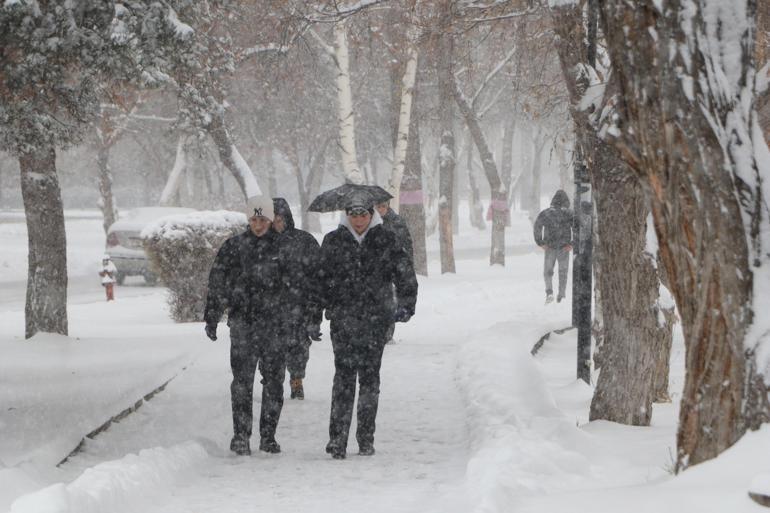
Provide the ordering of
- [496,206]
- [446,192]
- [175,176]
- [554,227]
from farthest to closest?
[175,176] < [496,206] < [446,192] < [554,227]

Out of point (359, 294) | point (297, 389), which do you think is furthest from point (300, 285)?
point (297, 389)

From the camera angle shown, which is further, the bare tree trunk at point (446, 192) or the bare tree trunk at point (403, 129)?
the bare tree trunk at point (446, 192)

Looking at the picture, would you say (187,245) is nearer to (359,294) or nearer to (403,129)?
(403,129)

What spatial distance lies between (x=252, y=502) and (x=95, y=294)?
1933 cm

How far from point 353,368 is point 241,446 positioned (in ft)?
3.60

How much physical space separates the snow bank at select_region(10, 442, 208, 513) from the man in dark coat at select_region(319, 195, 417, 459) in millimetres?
1145

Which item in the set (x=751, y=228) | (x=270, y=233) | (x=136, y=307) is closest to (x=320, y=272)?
(x=270, y=233)

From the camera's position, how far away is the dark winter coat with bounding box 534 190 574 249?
1747 centimetres

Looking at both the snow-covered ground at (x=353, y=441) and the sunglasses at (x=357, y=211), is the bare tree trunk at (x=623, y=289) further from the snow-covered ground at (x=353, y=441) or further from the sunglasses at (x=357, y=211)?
the sunglasses at (x=357, y=211)

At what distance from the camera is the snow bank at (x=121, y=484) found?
15.3 ft

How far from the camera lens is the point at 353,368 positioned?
23.5 ft

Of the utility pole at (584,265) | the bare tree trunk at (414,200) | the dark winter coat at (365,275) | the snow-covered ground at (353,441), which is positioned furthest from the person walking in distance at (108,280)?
the dark winter coat at (365,275)

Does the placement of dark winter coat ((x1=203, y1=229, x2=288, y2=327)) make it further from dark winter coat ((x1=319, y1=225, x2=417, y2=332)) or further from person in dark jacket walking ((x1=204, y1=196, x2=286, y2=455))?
dark winter coat ((x1=319, y1=225, x2=417, y2=332))

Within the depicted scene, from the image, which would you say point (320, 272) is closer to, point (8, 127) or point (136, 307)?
point (8, 127)
